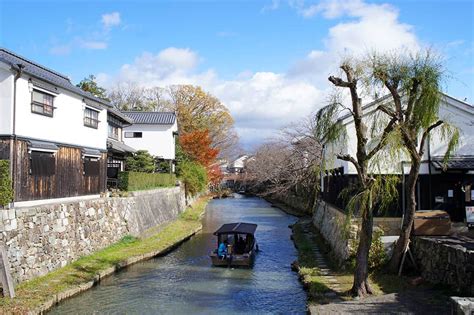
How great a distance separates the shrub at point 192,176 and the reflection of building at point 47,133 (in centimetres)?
1962

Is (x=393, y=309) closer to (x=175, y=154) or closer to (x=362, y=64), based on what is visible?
(x=362, y=64)

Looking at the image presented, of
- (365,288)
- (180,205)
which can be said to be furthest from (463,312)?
(180,205)

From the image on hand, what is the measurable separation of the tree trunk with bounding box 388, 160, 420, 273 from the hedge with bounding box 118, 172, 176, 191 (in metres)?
15.7

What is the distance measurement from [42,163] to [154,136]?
22963mm

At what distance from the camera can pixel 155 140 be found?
3909cm

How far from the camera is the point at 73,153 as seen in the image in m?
19.0

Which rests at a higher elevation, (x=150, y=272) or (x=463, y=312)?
(x=463, y=312)

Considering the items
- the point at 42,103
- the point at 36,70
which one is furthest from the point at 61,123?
the point at 36,70

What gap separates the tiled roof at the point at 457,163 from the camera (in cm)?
1808

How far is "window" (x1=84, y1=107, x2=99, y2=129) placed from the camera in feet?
67.5

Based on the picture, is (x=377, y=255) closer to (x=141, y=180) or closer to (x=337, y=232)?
(x=337, y=232)

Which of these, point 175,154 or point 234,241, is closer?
point 234,241

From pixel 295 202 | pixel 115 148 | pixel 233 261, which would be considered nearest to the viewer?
pixel 233 261

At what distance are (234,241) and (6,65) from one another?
12962mm
